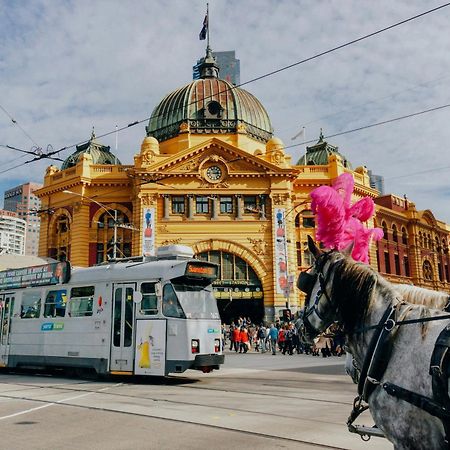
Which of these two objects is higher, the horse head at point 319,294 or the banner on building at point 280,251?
the banner on building at point 280,251

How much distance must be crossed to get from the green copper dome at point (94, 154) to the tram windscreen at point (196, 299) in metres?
37.2

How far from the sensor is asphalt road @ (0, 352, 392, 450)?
7.03 meters

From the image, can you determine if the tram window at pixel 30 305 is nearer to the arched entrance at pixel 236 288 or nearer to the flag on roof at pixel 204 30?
the arched entrance at pixel 236 288

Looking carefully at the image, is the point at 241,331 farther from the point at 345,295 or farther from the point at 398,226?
the point at 398,226

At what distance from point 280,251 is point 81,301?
84.9 ft

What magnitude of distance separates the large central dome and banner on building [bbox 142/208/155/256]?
977 centimetres

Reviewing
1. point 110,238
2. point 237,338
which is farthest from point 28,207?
point 237,338

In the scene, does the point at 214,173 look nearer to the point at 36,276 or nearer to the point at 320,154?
the point at 320,154

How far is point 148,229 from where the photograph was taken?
40.1 metres

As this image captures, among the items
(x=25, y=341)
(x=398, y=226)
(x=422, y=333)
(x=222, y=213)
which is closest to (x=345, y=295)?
(x=422, y=333)

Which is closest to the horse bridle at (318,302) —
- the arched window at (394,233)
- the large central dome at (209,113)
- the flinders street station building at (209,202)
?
the flinders street station building at (209,202)

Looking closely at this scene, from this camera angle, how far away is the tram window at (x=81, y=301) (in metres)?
15.9

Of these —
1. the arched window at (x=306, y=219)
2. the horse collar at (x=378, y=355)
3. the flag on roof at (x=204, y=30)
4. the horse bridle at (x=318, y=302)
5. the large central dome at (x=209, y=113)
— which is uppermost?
the flag on roof at (x=204, y=30)

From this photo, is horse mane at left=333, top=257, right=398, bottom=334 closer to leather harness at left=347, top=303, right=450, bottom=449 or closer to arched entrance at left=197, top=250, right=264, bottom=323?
leather harness at left=347, top=303, right=450, bottom=449
